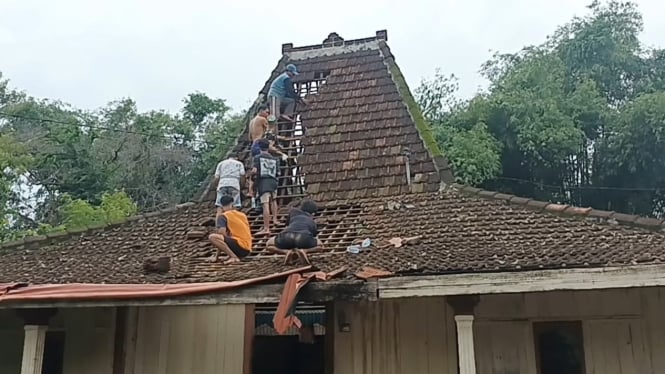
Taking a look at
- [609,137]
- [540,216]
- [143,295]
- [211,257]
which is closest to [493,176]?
[609,137]

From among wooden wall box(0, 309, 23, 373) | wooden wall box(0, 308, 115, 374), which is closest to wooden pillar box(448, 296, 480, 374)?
wooden wall box(0, 308, 115, 374)

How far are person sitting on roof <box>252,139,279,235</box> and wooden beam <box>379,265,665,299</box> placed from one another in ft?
10.4

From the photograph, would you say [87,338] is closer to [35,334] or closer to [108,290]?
[35,334]

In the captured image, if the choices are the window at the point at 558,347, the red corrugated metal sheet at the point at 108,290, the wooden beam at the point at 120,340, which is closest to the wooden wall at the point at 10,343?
the wooden beam at the point at 120,340

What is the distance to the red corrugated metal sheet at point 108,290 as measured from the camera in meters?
5.53

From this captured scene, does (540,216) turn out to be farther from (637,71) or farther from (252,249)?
(637,71)

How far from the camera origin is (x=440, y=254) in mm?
6344

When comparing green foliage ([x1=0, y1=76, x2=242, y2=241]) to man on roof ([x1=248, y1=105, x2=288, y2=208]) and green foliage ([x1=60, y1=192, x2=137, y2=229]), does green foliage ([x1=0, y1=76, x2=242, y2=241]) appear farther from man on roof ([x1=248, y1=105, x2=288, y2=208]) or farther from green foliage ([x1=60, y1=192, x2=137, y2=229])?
man on roof ([x1=248, y1=105, x2=288, y2=208])

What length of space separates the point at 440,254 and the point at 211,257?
A: 288cm

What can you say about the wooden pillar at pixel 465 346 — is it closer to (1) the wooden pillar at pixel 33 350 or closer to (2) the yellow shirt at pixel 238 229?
(2) the yellow shirt at pixel 238 229

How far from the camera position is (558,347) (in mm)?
6852

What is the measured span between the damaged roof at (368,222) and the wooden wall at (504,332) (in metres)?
0.70

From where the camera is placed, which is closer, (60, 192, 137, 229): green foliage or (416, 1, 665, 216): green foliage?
(60, 192, 137, 229): green foliage

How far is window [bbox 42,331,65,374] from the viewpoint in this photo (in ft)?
25.7
